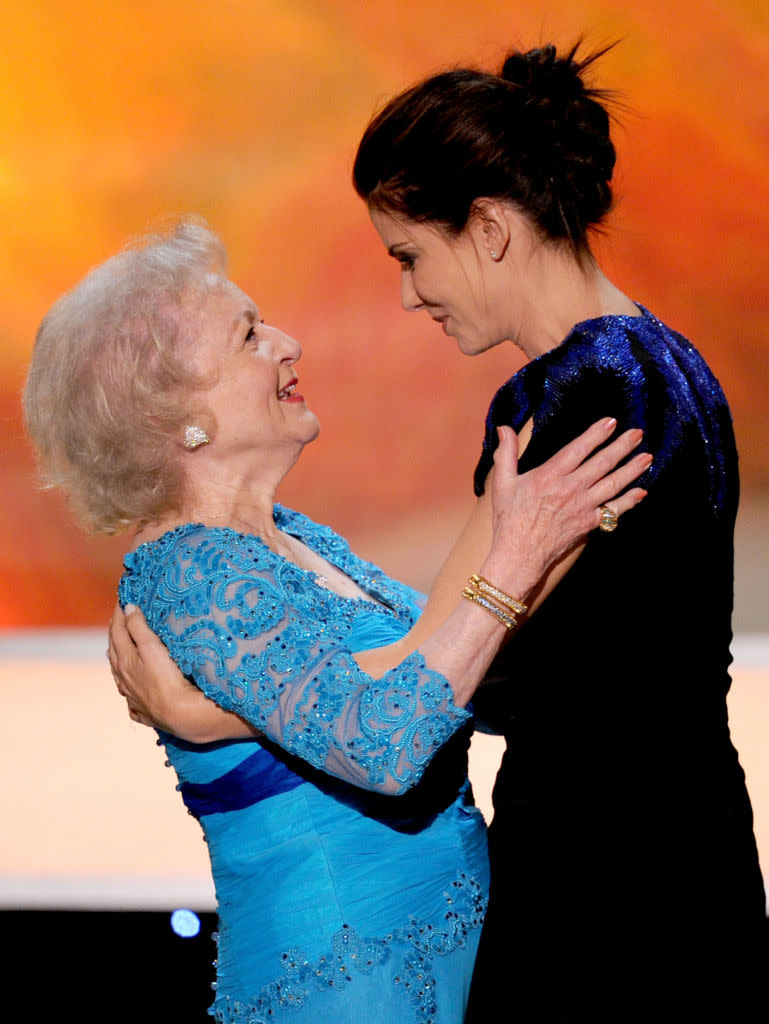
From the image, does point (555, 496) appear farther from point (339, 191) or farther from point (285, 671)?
point (339, 191)

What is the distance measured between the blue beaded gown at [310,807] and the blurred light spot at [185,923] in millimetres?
1122

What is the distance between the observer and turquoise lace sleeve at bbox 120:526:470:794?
4.70ft

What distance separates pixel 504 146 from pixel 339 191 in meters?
3.74

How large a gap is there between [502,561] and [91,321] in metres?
0.71

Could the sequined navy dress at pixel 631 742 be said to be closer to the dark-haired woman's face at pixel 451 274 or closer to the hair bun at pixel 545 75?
the dark-haired woman's face at pixel 451 274

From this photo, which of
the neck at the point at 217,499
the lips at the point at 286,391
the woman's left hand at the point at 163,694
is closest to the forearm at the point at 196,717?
the woman's left hand at the point at 163,694

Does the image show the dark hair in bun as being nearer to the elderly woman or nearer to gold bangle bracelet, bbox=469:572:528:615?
the elderly woman

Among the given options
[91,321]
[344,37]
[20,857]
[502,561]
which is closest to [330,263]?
[344,37]

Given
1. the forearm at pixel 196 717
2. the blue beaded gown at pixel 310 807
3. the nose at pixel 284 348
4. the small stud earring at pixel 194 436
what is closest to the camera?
the blue beaded gown at pixel 310 807

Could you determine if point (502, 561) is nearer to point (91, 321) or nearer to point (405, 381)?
point (91, 321)

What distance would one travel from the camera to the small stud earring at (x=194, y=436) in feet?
5.64

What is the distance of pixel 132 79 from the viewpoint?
5.00m

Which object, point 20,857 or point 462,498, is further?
point 462,498

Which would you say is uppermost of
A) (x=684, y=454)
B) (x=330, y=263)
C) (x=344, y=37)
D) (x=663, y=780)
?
(x=344, y=37)
